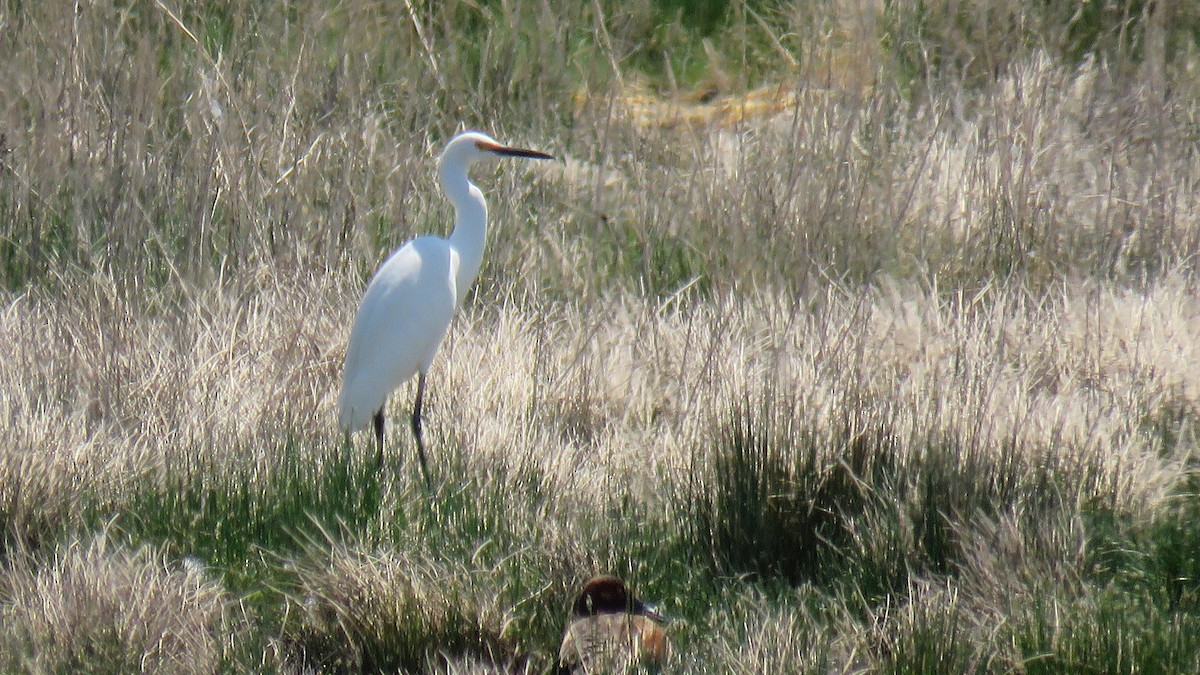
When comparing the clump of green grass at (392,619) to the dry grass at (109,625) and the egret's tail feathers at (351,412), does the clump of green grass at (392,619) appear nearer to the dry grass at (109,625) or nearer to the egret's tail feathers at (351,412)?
the dry grass at (109,625)

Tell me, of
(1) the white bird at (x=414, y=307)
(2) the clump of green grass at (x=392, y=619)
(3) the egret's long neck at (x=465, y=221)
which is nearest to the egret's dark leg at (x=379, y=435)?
(1) the white bird at (x=414, y=307)

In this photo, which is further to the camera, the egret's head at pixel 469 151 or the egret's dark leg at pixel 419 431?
the egret's head at pixel 469 151

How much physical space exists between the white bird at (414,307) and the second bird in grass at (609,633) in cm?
116

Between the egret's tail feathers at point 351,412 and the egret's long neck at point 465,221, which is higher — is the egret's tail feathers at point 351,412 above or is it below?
below

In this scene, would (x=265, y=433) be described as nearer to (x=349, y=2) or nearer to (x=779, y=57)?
(x=349, y=2)

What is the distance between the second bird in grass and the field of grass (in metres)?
0.10

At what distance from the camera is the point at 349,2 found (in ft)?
23.3

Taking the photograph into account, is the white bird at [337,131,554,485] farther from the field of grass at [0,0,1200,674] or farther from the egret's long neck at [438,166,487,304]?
the field of grass at [0,0,1200,674]

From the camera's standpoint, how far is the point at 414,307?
430 cm

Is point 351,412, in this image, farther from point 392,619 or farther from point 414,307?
point 392,619

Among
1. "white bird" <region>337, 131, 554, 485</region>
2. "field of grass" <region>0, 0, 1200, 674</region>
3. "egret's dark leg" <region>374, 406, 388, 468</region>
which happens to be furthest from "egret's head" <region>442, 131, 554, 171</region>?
"egret's dark leg" <region>374, 406, 388, 468</region>

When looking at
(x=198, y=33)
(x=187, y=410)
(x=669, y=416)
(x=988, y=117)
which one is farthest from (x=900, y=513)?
(x=198, y=33)

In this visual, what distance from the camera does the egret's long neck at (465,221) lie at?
4.56 m

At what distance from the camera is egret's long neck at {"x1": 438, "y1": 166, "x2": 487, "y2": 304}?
4.56m
